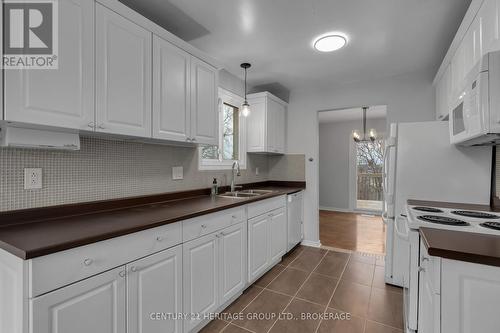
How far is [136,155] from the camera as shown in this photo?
6.46 feet

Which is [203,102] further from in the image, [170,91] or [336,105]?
[336,105]

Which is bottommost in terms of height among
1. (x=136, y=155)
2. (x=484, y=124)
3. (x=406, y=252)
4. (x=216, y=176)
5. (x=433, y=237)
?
(x=406, y=252)

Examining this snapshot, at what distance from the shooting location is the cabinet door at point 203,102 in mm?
2062

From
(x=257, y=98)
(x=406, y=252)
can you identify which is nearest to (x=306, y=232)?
(x=406, y=252)

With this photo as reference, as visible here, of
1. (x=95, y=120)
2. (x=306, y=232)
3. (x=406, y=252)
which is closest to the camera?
(x=95, y=120)

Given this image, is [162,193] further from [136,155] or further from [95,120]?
[95,120]

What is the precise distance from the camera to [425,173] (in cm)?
226

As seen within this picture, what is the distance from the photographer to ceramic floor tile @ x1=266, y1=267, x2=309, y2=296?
2389 millimetres

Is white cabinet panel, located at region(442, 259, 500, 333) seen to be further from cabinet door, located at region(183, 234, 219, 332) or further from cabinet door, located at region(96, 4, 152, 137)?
cabinet door, located at region(96, 4, 152, 137)

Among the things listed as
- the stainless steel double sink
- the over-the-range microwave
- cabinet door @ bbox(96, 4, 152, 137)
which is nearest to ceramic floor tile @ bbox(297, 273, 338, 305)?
the stainless steel double sink

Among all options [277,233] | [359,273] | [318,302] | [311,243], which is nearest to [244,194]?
[277,233]

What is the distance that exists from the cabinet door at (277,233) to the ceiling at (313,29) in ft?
5.80

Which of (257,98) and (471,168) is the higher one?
(257,98)

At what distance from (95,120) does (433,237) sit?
6.08ft
